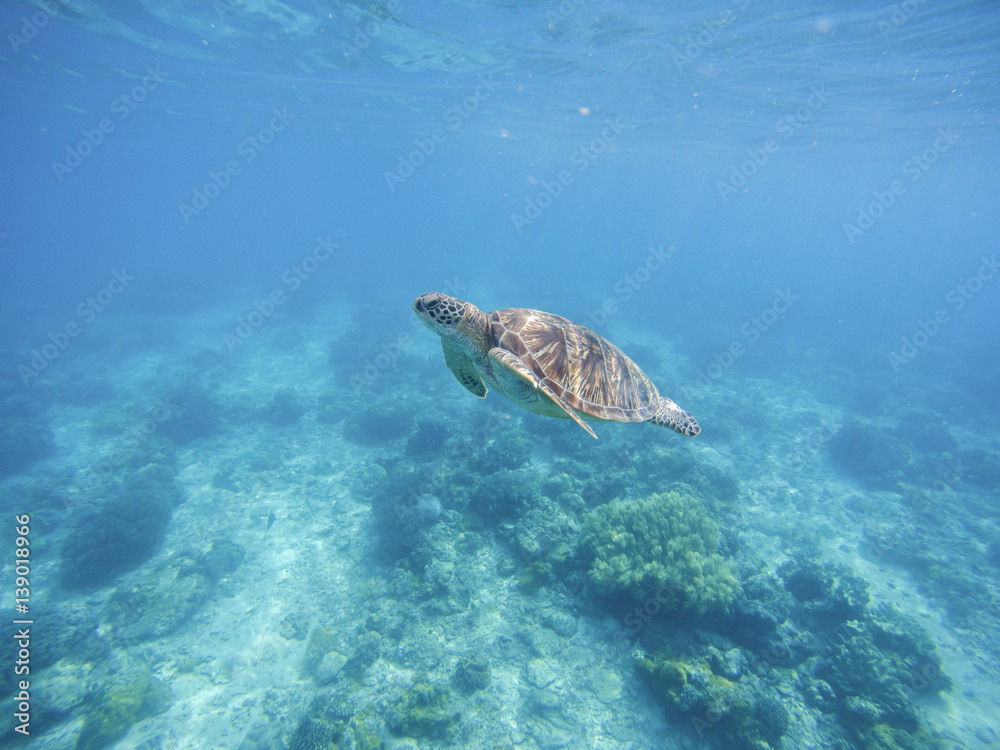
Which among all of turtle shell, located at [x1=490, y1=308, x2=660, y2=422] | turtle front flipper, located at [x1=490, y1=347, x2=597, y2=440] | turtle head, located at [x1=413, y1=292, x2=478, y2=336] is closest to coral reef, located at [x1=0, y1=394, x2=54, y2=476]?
turtle head, located at [x1=413, y1=292, x2=478, y2=336]

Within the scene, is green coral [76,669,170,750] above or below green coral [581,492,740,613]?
below

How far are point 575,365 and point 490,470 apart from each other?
18.9 feet

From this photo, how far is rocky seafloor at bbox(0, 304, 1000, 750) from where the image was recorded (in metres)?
5.84

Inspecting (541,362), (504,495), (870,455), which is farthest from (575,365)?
(870,455)

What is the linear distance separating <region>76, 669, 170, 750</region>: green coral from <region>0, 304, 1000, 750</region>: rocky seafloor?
4 centimetres

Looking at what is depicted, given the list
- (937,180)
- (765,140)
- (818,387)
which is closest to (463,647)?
(818,387)

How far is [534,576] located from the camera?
718cm

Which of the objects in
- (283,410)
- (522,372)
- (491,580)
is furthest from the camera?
(283,410)

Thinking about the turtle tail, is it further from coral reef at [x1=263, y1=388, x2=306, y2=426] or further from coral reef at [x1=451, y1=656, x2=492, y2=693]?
coral reef at [x1=263, y1=388, x2=306, y2=426]

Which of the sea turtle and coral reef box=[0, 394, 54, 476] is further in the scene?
coral reef box=[0, 394, 54, 476]

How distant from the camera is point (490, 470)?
10.2 meters

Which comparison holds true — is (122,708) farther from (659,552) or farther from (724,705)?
(724,705)

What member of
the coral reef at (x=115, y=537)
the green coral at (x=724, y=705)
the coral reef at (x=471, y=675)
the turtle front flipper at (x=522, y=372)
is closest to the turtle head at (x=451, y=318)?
the turtle front flipper at (x=522, y=372)

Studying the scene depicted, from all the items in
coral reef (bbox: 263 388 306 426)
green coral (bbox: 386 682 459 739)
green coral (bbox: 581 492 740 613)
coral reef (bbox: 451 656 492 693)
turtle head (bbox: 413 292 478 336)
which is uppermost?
turtle head (bbox: 413 292 478 336)
